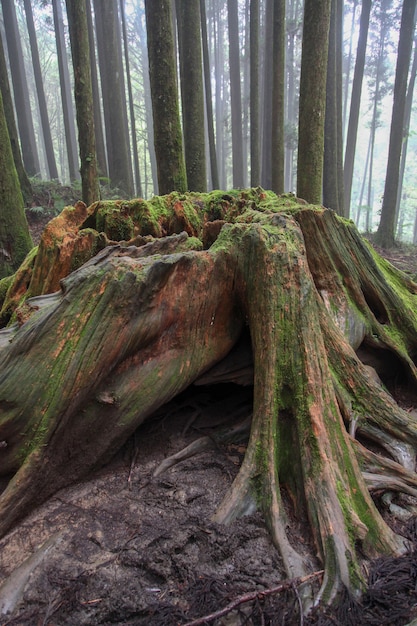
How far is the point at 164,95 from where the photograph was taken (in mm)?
7316

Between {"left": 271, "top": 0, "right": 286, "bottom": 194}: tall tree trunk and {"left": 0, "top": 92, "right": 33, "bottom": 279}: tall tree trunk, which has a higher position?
{"left": 271, "top": 0, "right": 286, "bottom": 194}: tall tree trunk

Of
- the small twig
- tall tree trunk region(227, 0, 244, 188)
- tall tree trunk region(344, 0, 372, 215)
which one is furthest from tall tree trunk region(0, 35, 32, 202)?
A: tall tree trunk region(344, 0, 372, 215)

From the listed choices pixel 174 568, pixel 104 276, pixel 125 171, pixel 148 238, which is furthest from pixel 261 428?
pixel 125 171

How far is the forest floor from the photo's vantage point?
6.30ft

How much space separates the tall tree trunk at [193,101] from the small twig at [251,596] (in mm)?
8805

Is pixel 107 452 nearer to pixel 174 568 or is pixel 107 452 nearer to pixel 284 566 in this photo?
pixel 174 568

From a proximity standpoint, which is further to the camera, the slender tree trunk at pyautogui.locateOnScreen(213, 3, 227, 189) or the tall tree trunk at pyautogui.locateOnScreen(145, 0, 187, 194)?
the slender tree trunk at pyautogui.locateOnScreen(213, 3, 227, 189)

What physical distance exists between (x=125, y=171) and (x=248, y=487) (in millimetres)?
16931

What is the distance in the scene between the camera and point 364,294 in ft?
15.3

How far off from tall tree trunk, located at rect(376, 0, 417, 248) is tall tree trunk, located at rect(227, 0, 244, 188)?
781 cm

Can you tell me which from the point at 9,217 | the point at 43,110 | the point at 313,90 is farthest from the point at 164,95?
the point at 43,110

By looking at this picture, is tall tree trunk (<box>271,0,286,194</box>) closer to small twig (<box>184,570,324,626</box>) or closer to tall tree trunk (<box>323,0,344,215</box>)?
tall tree trunk (<box>323,0,344,215</box>)

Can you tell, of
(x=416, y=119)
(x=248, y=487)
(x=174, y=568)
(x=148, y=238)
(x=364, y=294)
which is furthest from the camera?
(x=416, y=119)

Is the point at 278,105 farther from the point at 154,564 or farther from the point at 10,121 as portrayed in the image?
the point at 154,564
